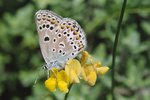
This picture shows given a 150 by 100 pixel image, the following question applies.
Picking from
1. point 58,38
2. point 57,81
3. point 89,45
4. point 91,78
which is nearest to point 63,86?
point 57,81

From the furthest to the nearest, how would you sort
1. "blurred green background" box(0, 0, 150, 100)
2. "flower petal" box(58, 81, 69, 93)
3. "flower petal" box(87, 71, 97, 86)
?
"blurred green background" box(0, 0, 150, 100) < "flower petal" box(87, 71, 97, 86) < "flower petal" box(58, 81, 69, 93)

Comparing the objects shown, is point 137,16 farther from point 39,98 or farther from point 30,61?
point 39,98

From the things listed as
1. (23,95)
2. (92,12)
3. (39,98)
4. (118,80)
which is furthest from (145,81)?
(23,95)

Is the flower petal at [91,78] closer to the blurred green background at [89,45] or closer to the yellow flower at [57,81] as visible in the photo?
the yellow flower at [57,81]

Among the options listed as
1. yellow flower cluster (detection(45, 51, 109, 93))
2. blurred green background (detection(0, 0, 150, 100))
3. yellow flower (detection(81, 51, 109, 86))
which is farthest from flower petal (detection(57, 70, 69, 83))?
blurred green background (detection(0, 0, 150, 100))

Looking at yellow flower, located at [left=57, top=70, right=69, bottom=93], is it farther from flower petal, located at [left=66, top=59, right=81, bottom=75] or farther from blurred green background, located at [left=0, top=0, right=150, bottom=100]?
blurred green background, located at [left=0, top=0, right=150, bottom=100]

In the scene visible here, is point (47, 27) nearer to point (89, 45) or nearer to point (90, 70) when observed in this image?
point (90, 70)
